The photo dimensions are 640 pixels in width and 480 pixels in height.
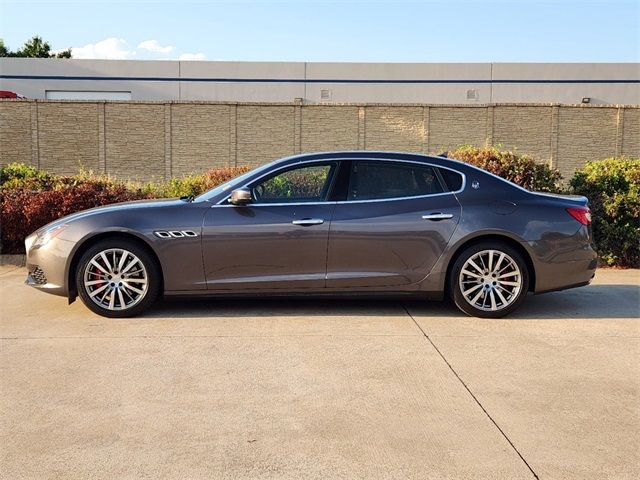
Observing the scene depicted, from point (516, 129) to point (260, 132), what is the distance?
12098mm

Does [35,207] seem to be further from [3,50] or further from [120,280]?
[3,50]

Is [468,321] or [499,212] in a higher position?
[499,212]

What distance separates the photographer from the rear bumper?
248 inches

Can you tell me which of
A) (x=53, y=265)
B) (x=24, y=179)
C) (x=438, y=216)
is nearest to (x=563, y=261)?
(x=438, y=216)

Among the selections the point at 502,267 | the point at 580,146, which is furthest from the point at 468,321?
the point at 580,146

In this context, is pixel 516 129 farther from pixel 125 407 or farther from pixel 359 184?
pixel 125 407

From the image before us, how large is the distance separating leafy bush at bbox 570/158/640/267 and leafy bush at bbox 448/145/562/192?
59cm

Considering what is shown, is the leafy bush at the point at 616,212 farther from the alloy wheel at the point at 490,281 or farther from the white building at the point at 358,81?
the white building at the point at 358,81

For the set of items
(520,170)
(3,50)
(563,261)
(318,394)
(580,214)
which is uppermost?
(3,50)

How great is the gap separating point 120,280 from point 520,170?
6.66 meters

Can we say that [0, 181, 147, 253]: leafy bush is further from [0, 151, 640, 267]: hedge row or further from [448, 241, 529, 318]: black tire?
[448, 241, 529, 318]: black tire

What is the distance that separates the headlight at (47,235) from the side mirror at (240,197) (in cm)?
158

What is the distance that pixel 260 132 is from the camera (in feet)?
105

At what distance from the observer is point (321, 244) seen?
6.14m
